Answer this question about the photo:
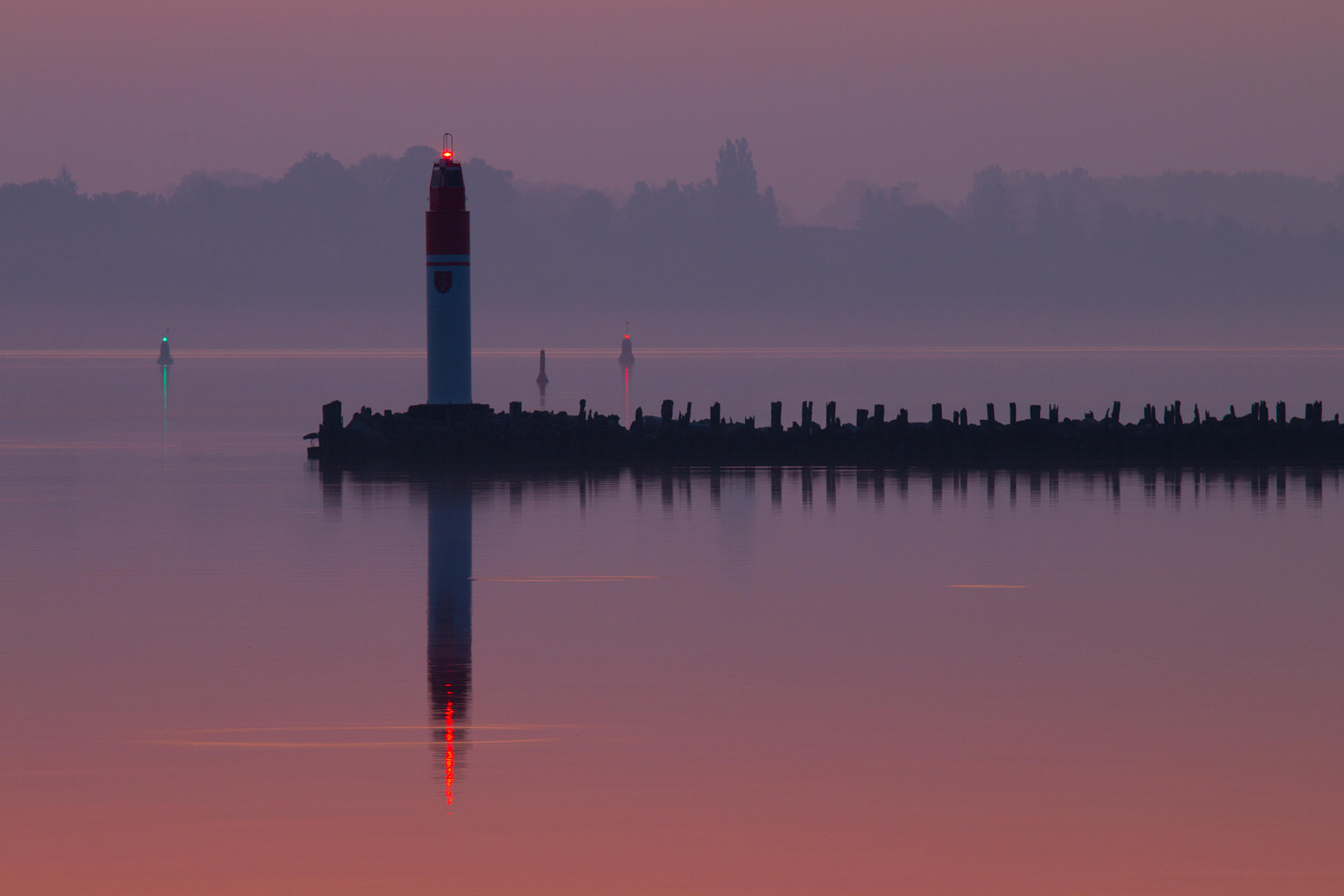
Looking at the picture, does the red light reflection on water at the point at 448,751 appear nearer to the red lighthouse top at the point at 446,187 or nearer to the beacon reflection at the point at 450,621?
the beacon reflection at the point at 450,621

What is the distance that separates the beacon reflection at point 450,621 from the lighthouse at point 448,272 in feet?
36.3

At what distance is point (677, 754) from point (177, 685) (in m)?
5.09

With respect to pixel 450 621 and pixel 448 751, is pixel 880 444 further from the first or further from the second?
pixel 448 751

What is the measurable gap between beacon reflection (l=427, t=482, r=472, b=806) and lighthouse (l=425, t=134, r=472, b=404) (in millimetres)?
11055

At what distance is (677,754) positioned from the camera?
1245 cm

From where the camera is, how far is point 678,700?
47.6 feet

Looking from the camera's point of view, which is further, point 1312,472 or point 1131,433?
point 1131,433

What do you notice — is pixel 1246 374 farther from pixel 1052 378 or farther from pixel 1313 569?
pixel 1313 569

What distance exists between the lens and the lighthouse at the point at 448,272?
144ft

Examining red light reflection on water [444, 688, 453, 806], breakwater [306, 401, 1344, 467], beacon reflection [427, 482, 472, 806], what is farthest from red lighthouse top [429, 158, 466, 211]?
red light reflection on water [444, 688, 453, 806]

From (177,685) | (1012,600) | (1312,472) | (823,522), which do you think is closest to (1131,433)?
(1312,472)

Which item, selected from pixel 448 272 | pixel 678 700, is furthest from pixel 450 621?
pixel 448 272

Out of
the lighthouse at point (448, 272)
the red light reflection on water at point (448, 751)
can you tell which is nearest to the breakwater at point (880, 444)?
the lighthouse at point (448, 272)

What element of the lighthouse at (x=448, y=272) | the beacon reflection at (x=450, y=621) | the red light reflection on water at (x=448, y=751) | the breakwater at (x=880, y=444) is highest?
the lighthouse at (x=448, y=272)
